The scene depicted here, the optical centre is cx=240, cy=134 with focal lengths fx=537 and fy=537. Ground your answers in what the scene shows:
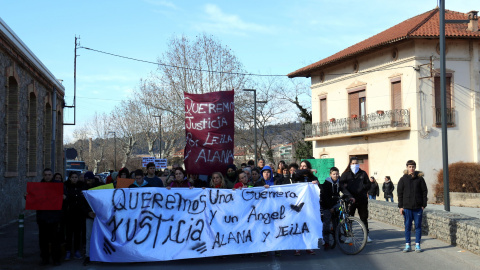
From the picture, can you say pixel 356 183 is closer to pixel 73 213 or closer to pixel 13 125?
pixel 73 213

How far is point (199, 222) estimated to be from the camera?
9.95 metres

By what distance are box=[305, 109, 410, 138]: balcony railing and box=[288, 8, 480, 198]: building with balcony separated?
0.19 feet

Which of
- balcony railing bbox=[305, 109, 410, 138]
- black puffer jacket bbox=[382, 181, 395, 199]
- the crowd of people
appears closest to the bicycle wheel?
the crowd of people

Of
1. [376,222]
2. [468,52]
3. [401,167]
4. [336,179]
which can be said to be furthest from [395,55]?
[336,179]

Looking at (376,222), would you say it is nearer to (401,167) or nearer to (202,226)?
(202,226)

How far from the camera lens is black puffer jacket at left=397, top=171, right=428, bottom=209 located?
1047 centimetres

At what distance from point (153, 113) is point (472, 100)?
29.3 metres

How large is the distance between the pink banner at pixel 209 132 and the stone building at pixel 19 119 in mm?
7981

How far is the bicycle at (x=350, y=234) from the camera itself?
1019cm

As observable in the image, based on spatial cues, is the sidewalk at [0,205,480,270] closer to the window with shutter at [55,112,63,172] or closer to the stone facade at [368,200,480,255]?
the stone facade at [368,200,480,255]

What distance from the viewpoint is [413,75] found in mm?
30562

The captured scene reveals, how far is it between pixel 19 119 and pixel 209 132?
10341 millimetres

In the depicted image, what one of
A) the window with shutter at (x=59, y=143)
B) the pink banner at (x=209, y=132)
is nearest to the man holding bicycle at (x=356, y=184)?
the pink banner at (x=209, y=132)

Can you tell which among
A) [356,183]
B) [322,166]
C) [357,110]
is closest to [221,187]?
[356,183]
